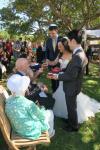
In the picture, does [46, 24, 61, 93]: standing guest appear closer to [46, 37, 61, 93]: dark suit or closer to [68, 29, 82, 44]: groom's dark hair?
[46, 37, 61, 93]: dark suit

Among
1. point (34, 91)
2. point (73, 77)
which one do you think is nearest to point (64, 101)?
point (34, 91)

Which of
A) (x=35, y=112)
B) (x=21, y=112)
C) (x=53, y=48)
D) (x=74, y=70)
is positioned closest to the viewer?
(x=21, y=112)

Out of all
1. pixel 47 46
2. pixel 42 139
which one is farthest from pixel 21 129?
pixel 47 46

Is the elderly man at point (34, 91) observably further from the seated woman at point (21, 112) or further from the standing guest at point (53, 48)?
the standing guest at point (53, 48)

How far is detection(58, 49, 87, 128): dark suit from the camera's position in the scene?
22.2 feet

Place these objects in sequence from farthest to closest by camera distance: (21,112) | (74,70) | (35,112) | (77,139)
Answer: (77,139)
(74,70)
(35,112)
(21,112)

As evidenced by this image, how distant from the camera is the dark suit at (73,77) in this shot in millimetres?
6758

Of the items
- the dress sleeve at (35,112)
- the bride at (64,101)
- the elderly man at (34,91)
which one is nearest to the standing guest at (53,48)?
the bride at (64,101)

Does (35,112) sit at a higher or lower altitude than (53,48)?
lower

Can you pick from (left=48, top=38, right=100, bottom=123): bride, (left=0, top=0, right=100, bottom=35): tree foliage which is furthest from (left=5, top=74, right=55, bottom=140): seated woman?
(left=0, top=0, right=100, bottom=35): tree foliage

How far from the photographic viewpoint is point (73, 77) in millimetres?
6809

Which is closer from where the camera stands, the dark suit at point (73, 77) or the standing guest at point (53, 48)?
the dark suit at point (73, 77)

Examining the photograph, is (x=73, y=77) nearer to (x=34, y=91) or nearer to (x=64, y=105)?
(x=34, y=91)

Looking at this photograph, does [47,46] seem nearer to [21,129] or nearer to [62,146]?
[62,146]
